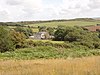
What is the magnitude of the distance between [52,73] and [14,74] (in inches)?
36.3

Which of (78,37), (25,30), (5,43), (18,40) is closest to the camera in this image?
(5,43)

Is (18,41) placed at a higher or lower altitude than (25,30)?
lower

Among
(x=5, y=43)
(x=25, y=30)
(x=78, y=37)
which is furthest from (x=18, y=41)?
(x=25, y=30)

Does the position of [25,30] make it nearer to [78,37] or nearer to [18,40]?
[78,37]

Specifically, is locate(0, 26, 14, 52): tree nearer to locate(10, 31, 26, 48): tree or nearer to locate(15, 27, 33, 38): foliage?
locate(10, 31, 26, 48): tree

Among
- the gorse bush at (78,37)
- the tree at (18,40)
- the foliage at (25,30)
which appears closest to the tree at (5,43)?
the tree at (18,40)

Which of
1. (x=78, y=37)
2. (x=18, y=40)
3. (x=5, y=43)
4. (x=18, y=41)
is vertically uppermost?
(x=5, y=43)

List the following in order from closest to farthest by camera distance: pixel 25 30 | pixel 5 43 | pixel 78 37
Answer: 1. pixel 5 43
2. pixel 78 37
3. pixel 25 30

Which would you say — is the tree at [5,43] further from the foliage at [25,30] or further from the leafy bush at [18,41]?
the foliage at [25,30]

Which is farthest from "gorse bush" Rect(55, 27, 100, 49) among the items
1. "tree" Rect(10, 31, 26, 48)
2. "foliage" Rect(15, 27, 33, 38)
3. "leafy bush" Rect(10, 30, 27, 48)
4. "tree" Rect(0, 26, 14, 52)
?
"tree" Rect(0, 26, 14, 52)

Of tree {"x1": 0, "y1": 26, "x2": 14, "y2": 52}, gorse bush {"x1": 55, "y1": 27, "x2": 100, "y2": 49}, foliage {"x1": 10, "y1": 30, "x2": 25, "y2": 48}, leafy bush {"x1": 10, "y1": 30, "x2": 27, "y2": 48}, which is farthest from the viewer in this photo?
gorse bush {"x1": 55, "y1": 27, "x2": 100, "y2": 49}

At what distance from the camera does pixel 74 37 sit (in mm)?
86438

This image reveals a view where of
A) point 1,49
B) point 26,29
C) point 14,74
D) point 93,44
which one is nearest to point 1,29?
point 1,49

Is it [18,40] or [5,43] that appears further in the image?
[18,40]
